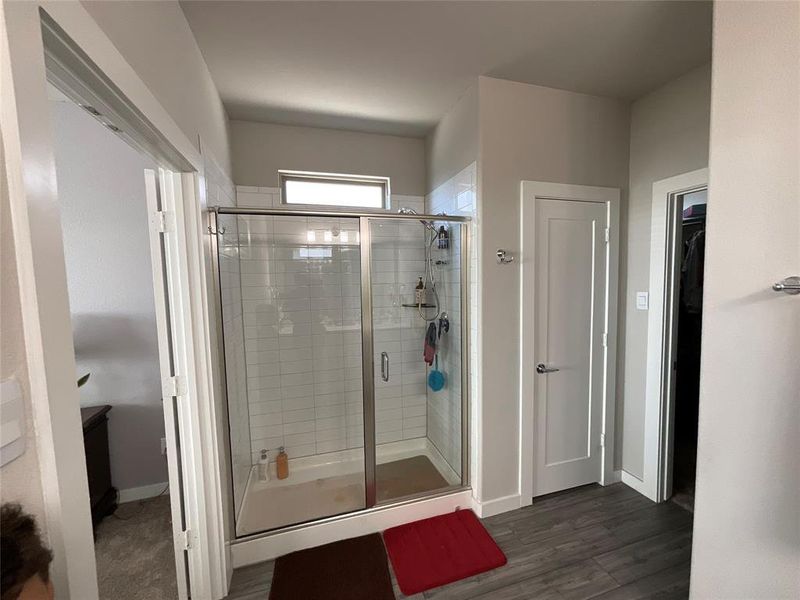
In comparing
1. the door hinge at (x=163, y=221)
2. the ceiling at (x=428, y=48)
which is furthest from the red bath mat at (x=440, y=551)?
the ceiling at (x=428, y=48)

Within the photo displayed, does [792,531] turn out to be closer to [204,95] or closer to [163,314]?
→ [163,314]

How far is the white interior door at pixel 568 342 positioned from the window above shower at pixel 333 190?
143cm

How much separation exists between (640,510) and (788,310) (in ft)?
6.08

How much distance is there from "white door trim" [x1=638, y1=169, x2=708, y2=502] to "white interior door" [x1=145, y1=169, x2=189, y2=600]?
278cm

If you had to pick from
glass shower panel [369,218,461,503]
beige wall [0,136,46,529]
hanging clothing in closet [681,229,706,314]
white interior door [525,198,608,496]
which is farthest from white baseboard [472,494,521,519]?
beige wall [0,136,46,529]

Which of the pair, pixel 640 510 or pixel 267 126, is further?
pixel 267 126

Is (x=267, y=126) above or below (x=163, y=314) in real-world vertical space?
above

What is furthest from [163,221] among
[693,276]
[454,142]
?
[693,276]

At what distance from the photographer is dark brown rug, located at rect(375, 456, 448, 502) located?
7.91 ft

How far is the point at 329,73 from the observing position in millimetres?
1964

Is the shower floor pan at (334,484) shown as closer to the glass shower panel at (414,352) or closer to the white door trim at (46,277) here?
the glass shower panel at (414,352)

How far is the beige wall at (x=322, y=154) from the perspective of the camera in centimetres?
262

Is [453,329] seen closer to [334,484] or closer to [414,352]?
[414,352]

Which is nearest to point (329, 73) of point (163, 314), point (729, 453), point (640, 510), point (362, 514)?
point (163, 314)
